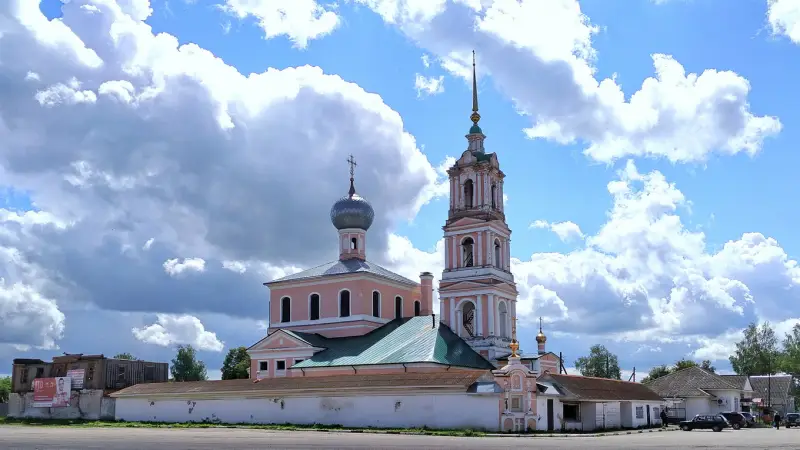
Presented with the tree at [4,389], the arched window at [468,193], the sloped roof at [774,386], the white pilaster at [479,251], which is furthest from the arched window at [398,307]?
the tree at [4,389]

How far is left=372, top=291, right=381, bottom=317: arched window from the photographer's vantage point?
181 ft

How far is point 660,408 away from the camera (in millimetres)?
51438

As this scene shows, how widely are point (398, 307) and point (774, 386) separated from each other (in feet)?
143

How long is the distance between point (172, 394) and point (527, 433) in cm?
2183

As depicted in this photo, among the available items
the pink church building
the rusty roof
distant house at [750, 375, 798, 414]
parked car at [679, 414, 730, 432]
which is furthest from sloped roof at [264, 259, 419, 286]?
distant house at [750, 375, 798, 414]

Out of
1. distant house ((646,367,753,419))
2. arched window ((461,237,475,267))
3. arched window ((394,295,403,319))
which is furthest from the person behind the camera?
distant house ((646,367,753,419))

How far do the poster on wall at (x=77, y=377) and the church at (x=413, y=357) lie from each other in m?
5.54

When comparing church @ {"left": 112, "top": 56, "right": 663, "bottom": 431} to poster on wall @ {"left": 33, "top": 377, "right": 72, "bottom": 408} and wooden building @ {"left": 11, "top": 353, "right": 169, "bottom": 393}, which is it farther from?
poster on wall @ {"left": 33, "top": 377, "right": 72, "bottom": 408}

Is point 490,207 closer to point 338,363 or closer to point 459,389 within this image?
point 338,363

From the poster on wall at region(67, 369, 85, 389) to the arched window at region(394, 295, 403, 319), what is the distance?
21006mm

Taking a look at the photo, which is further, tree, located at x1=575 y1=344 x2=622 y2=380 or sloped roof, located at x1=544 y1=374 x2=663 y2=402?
tree, located at x1=575 y1=344 x2=622 y2=380

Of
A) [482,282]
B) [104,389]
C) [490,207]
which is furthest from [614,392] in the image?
[104,389]

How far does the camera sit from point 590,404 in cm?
4303

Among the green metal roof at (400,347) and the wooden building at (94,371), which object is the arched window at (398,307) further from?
the wooden building at (94,371)
